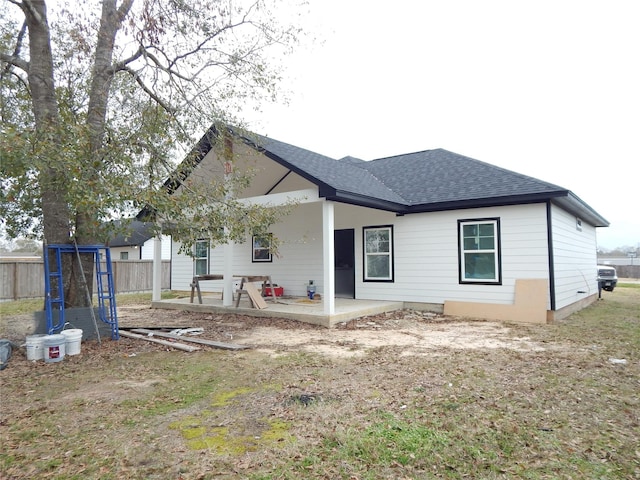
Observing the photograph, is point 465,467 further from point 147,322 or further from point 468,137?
point 468,137

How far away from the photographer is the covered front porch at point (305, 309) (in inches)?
320

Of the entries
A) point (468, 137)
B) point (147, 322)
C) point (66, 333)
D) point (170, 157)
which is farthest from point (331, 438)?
point (468, 137)

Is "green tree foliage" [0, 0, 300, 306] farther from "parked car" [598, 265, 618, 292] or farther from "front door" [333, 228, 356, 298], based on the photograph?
"parked car" [598, 265, 618, 292]

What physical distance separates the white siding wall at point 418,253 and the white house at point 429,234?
0.08ft

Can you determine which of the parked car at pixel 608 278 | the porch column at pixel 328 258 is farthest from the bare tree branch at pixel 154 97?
the parked car at pixel 608 278

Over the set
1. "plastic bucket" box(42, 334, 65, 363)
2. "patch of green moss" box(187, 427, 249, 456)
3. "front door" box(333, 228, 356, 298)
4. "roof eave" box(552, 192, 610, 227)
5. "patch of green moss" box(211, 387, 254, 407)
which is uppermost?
"roof eave" box(552, 192, 610, 227)

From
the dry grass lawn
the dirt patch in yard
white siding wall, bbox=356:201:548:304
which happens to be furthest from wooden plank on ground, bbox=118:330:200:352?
white siding wall, bbox=356:201:548:304

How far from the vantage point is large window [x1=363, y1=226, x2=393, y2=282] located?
1045 cm

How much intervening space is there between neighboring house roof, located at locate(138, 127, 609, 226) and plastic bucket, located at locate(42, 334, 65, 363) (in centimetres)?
320

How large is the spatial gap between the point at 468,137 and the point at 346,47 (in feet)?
79.8

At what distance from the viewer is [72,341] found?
18.5 ft

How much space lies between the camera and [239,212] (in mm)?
7117

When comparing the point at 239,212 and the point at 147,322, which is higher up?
the point at 239,212

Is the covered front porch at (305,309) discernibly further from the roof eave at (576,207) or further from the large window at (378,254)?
the roof eave at (576,207)
